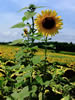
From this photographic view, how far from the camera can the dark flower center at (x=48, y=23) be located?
11.3 feet

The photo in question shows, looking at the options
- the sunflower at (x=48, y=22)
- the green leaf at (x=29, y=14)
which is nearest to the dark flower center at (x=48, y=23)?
the sunflower at (x=48, y=22)

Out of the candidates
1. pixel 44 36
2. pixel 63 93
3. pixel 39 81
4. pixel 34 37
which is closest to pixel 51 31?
pixel 44 36

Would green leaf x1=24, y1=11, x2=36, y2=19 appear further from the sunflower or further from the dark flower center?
the dark flower center

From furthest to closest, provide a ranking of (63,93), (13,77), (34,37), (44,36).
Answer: (13,77), (63,93), (44,36), (34,37)

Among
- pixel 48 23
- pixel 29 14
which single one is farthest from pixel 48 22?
pixel 29 14

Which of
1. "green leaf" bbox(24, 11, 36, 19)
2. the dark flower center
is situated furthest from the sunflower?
"green leaf" bbox(24, 11, 36, 19)

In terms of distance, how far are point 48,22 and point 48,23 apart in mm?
17

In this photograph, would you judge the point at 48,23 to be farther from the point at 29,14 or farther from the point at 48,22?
the point at 29,14

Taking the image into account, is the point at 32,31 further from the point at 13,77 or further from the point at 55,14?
the point at 13,77

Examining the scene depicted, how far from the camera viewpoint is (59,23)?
3416 mm

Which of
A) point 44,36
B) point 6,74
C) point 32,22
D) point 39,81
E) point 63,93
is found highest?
point 32,22

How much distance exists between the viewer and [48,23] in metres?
3.50

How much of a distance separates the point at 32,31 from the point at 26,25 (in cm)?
14

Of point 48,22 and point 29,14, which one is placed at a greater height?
point 29,14
